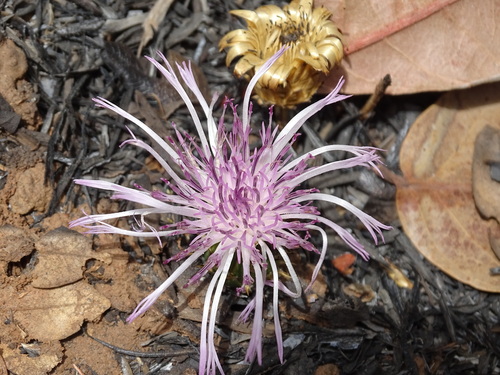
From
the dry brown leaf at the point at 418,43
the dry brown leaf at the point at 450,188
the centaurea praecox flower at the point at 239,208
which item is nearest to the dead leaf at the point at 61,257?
the centaurea praecox flower at the point at 239,208

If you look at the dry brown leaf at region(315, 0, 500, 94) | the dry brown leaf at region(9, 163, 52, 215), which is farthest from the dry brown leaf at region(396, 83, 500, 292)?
the dry brown leaf at region(9, 163, 52, 215)

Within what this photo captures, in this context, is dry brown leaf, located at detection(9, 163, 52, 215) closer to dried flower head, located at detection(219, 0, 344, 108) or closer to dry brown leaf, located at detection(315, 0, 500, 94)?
dried flower head, located at detection(219, 0, 344, 108)

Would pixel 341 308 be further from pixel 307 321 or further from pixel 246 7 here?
pixel 246 7

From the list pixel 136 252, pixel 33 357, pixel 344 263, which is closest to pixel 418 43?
pixel 344 263

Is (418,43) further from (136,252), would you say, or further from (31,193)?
(31,193)

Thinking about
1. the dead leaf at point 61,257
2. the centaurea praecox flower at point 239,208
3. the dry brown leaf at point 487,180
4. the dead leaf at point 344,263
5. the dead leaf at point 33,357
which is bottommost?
the dead leaf at point 33,357

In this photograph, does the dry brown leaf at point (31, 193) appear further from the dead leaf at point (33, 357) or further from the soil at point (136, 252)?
the dead leaf at point (33, 357)
